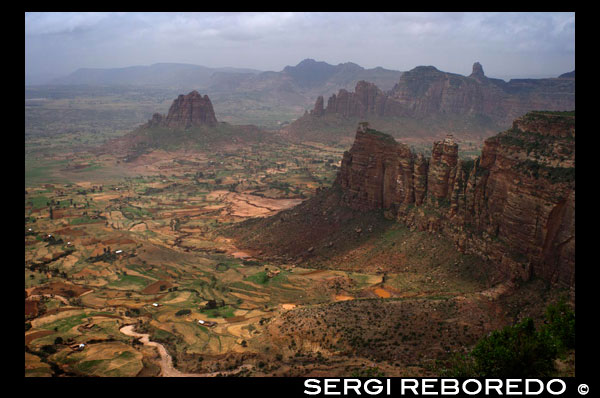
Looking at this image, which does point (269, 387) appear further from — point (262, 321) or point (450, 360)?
point (262, 321)

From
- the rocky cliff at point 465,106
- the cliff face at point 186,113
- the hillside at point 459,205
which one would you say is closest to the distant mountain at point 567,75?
the rocky cliff at point 465,106

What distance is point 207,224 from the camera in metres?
82.1

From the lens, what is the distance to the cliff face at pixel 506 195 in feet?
117

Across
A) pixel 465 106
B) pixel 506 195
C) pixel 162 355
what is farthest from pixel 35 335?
pixel 465 106

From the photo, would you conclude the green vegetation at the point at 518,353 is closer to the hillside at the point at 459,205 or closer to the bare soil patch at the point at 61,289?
the hillside at the point at 459,205

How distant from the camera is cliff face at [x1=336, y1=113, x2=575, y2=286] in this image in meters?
35.6

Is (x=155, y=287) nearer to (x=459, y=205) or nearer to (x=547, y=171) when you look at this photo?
(x=459, y=205)

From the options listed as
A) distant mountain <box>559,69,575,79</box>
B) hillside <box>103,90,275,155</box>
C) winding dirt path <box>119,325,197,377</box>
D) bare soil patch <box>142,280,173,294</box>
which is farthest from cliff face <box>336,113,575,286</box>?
distant mountain <box>559,69,575,79</box>

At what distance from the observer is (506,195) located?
4028cm

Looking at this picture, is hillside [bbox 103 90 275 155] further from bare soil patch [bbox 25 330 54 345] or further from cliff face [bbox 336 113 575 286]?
bare soil patch [bbox 25 330 54 345]

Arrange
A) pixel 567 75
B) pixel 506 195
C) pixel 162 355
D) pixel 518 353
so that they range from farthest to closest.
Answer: pixel 567 75 → pixel 506 195 → pixel 162 355 → pixel 518 353
